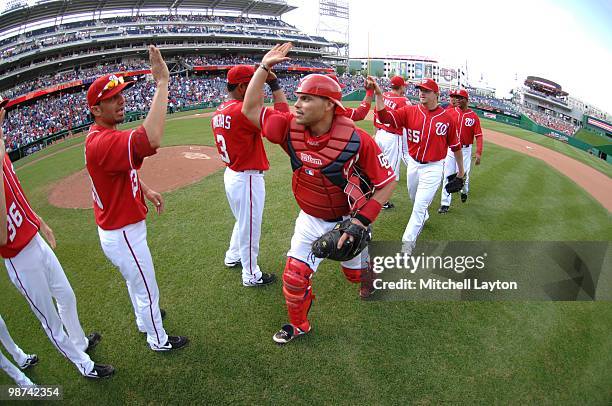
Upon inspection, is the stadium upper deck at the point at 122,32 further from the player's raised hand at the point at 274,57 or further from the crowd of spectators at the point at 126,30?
the player's raised hand at the point at 274,57

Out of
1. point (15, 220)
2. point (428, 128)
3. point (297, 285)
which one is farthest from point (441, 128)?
point (15, 220)

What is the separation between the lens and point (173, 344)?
146 inches

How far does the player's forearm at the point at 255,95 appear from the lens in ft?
10.2

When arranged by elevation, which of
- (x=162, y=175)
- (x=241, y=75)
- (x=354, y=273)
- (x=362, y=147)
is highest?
(x=241, y=75)

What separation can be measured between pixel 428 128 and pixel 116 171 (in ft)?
14.2

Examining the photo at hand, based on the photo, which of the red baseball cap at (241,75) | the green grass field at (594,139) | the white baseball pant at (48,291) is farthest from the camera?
the green grass field at (594,139)

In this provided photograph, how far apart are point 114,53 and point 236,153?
41777 mm

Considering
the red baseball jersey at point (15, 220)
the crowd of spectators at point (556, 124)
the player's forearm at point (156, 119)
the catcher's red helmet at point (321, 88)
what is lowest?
the crowd of spectators at point (556, 124)

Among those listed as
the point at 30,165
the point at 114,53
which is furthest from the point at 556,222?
the point at 114,53

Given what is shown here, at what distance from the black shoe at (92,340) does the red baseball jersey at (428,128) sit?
4.68 metres

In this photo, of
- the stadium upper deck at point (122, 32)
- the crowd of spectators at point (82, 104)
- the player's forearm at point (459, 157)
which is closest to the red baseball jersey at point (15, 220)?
→ the player's forearm at point (459, 157)

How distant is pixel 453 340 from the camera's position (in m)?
3.90

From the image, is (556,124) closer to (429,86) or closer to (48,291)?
(429,86)

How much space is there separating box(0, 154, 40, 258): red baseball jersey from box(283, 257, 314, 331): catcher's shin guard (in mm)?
2280
